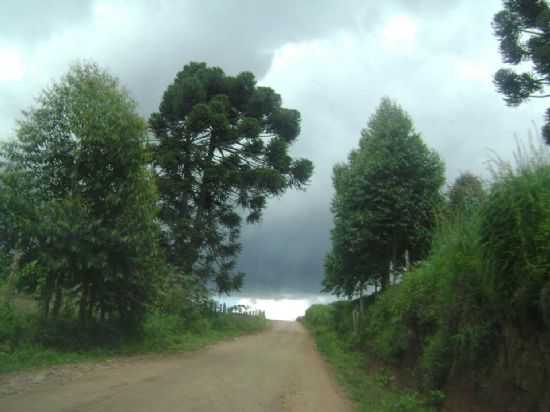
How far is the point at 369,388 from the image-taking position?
409 inches

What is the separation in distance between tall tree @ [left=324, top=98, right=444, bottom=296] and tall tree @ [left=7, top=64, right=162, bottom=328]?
717 centimetres

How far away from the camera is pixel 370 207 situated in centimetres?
1727

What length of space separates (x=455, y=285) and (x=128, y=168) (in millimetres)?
9328

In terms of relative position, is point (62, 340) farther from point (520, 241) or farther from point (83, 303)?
point (520, 241)

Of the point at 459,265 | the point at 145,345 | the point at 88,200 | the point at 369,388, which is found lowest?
the point at 369,388

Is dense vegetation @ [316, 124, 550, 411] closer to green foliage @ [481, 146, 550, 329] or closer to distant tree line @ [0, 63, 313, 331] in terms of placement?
green foliage @ [481, 146, 550, 329]

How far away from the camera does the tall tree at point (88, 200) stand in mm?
12023

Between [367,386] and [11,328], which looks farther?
[11,328]

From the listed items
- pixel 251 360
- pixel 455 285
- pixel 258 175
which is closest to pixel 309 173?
pixel 258 175

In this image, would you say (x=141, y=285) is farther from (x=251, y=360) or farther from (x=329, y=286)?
(x=329, y=286)

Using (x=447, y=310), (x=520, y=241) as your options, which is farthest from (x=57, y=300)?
(x=520, y=241)

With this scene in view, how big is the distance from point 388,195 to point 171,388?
10332mm

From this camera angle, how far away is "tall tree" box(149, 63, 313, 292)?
75.5 ft

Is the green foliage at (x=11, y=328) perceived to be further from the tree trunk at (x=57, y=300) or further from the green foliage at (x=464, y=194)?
the green foliage at (x=464, y=194)
